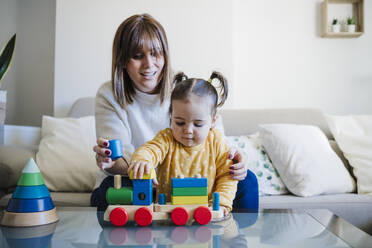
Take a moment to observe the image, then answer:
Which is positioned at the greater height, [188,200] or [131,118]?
[131,118]

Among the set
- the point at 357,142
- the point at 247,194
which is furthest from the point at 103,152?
the point at 357,142

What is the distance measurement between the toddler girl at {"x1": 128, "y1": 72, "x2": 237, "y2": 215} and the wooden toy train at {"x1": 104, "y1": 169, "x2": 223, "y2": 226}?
0.09 metres

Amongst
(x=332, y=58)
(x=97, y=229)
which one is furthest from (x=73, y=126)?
(x=332, y=58)

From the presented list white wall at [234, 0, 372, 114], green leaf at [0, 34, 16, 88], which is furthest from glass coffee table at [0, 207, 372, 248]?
white wall at [234, 0, 372, 114]

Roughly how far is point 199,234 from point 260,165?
96 centimetres

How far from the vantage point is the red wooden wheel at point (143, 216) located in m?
0.79

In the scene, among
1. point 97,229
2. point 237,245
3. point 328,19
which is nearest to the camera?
point 237,245

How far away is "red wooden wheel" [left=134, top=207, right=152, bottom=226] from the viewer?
79 centimetres

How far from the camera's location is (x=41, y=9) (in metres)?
2.52

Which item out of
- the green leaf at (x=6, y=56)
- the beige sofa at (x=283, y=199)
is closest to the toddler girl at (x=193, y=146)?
the beige sofa at (x=283, y=199)

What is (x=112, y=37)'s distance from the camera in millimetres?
2141

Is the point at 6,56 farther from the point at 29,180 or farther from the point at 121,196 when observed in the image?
the point at 121,196

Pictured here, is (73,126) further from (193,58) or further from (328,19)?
(328,19)

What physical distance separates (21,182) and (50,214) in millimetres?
102
